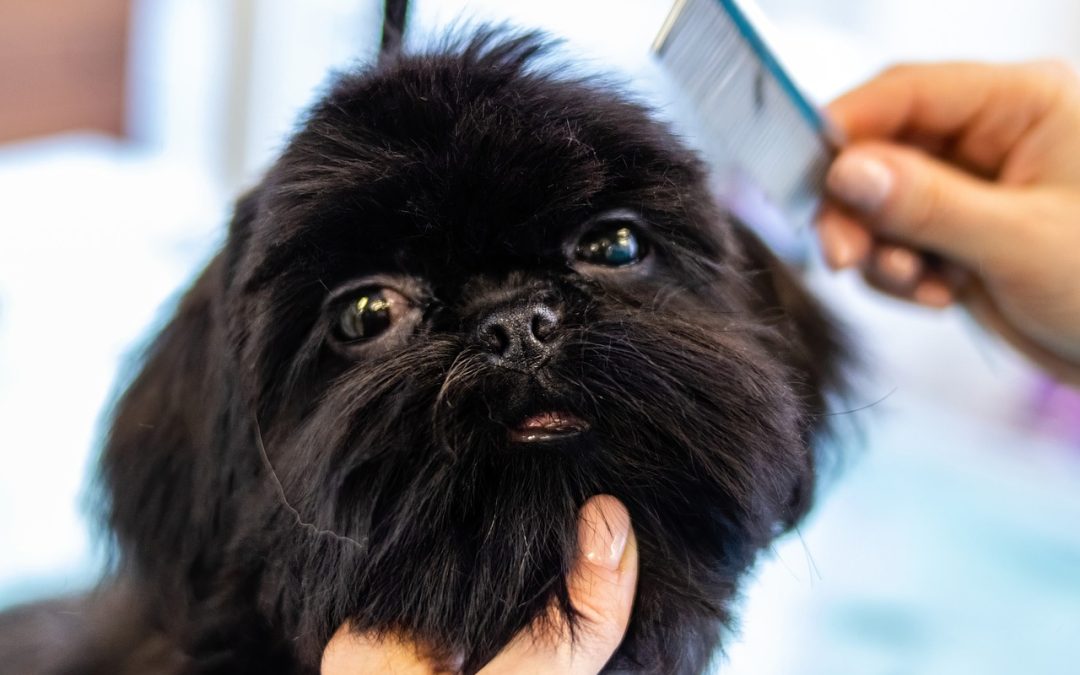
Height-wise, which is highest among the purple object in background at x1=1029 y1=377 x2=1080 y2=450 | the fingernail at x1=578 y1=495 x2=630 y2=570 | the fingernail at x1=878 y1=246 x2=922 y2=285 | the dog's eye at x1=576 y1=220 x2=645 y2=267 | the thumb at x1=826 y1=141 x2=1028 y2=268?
the dog's eye at x1=576 y1=220 x2=645 y2=267

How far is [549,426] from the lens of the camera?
926mm

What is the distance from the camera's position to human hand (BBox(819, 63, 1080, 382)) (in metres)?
1.45

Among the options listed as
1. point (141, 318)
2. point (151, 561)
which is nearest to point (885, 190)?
point (151, 561)

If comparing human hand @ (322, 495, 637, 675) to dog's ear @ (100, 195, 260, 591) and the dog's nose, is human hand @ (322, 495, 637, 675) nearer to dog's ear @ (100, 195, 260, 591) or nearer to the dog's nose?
the dog's nose

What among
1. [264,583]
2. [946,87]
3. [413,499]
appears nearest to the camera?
[413,499]

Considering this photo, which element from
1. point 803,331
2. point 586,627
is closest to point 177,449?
point 586,627

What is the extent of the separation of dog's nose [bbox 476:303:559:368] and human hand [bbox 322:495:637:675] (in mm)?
168

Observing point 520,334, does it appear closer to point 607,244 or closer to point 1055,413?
point 607,244

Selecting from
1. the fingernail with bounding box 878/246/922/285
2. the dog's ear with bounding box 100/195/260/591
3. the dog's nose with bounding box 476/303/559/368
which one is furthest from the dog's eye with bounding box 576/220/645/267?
the fingernail with bounding box 878/246/922/285

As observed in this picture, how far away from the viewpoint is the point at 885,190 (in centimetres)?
145

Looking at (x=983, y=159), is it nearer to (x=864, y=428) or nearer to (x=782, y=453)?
(x=864, y=428)

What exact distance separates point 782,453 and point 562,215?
377mm

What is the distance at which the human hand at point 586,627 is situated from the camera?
2.99 ft

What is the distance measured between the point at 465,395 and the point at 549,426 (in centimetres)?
10
